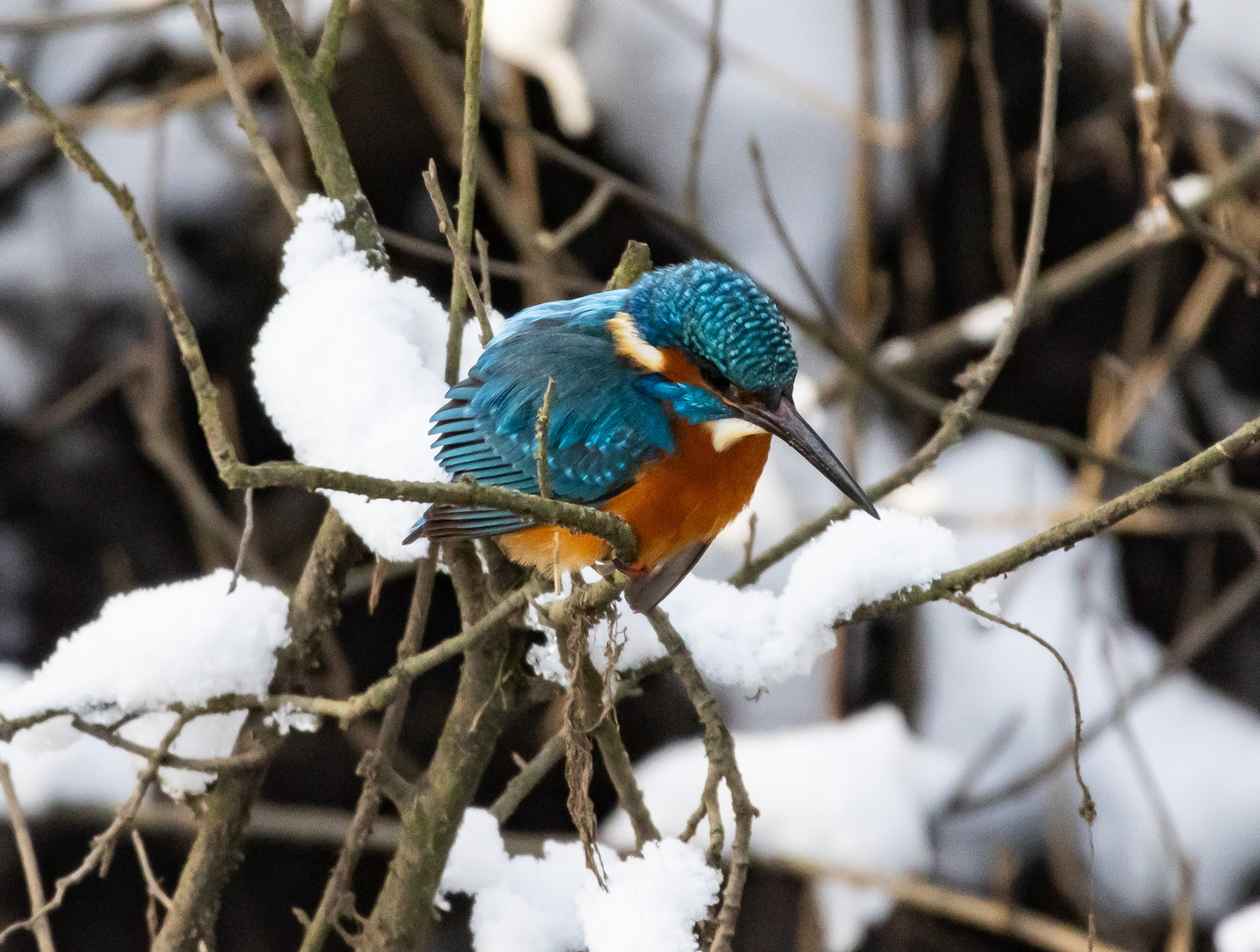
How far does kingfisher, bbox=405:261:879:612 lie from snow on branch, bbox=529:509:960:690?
0.23 feet

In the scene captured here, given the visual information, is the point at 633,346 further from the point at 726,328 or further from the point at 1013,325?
the point at 1013,325

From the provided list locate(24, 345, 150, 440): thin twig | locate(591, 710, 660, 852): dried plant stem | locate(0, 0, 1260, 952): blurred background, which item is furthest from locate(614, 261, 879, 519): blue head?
locate(24, 345, 150, 440): thin twig

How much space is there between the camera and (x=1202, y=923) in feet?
10.7

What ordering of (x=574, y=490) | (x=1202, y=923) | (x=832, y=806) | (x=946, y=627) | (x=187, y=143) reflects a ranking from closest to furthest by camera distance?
(x=574, y=490) < (x=832, y=806) < (x=1202, y=923) < (x=187, y=143) < (x=946, y=627)

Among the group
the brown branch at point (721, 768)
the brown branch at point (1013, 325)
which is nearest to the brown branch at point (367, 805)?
the brown branch at point (721, 768)

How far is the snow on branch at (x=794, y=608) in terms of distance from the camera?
1.47 m

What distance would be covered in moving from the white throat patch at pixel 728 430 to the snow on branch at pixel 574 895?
580 mm

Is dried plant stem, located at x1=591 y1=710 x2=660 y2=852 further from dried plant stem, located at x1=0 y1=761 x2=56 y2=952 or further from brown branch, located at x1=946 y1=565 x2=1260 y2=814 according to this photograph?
brown branch, located at x1=946 y1=565 x2=1260 y2=814

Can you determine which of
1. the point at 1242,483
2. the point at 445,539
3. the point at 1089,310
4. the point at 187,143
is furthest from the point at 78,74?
the point at 1242,483

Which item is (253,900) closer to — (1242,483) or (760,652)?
(760,652)

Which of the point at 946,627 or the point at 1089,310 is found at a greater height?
the point at 1089,310

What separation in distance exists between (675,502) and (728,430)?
0.13 metres

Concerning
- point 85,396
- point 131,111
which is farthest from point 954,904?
point 131,111

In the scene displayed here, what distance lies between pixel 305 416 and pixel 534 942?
798 mm
